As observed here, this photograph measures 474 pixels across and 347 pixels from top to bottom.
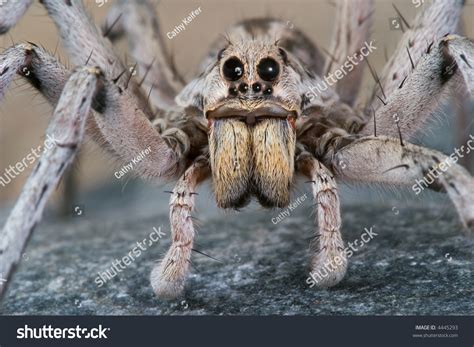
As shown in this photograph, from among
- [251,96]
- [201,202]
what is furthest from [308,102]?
[201,202]

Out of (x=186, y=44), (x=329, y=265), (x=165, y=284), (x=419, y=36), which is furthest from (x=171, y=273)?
(x=186, y=44)

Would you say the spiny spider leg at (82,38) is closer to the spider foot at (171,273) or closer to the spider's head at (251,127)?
the spider's head at (251,127)

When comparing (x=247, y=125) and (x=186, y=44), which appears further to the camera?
(x=186, y=44)

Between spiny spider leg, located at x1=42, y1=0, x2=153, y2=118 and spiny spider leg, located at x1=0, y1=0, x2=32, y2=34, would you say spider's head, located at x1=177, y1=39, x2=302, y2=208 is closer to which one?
spiny spider leg, located at x1=42, y1=0, x2=153, y2=118
